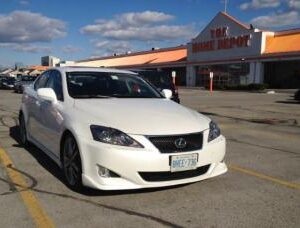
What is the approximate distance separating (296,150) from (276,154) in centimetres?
70

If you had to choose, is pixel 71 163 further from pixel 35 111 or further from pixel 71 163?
pixel 35 111

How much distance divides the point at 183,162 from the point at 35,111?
328 centimetres

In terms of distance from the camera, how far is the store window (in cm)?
4981

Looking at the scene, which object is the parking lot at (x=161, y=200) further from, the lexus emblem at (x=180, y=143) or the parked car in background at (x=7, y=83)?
the parked car in background at (x=7, y=83)

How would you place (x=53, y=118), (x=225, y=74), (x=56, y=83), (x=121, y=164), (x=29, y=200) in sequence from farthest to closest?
(x=225, y=74) → (x=56, y=83) → (x=53, y=118) → (x=29, y=200) → (x=121, y=164)

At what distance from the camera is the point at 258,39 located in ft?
155

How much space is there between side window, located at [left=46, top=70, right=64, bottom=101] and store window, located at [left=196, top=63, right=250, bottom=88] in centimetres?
4185

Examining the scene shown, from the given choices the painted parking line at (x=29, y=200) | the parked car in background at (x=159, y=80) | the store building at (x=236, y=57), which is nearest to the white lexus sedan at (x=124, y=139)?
the painted parking line at (x=29, y=200)

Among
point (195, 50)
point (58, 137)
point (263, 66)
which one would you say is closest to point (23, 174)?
point (58, 137)

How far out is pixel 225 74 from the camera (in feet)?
173

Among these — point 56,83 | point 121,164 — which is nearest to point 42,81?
point 56,83

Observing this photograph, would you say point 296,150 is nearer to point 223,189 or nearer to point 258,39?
point 223,189

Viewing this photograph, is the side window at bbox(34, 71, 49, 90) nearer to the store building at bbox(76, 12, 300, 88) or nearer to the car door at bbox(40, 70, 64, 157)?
the car door at bbox(40, 70, 64, 157)

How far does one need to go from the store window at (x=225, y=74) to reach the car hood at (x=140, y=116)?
1690 inches
